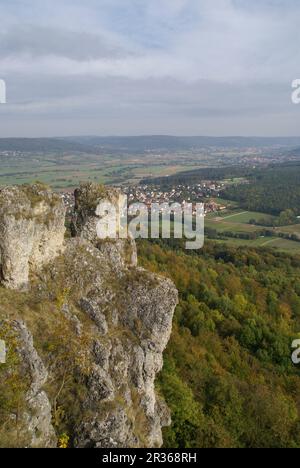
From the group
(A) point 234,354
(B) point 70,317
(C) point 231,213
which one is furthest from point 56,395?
(C) point 231,213

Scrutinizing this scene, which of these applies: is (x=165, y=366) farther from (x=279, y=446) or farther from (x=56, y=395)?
(x=56, y=395)

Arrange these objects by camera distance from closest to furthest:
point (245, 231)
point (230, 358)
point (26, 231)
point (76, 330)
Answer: point (76, 330)
point (26, 231)
point (230, 358)
point (245, 231)

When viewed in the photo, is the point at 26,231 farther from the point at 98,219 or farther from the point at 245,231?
the point at 245,231

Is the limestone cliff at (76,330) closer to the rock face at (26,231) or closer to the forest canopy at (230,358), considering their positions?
the rock face at (26,231)

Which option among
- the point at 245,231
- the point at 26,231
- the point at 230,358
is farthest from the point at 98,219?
the point at 245,231

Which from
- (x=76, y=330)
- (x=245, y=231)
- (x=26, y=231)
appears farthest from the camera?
(x=245, y=231)

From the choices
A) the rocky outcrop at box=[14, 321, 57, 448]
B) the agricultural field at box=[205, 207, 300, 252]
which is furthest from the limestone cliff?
the agricultural field at box=[205, 207, 300, 252]

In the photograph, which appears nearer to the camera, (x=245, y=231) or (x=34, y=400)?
(x=34, y=400)
